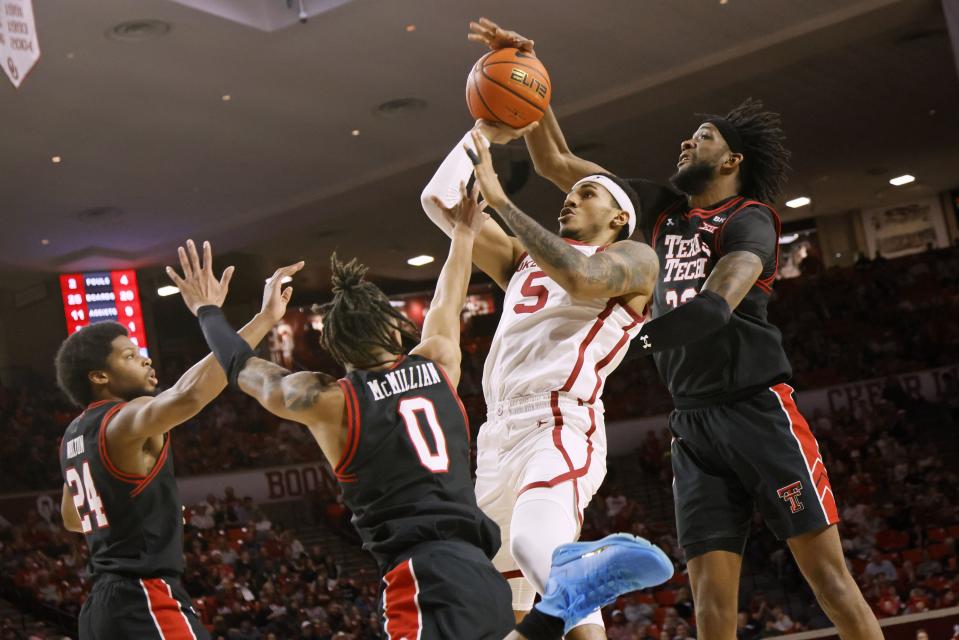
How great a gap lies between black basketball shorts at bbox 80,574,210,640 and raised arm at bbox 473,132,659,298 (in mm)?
1911

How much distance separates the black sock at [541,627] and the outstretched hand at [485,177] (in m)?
1.51

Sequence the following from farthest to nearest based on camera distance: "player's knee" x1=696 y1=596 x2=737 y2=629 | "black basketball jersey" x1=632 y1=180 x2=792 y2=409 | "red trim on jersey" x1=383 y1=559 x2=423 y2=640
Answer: "black basketball jersey" x1=632 y1=180 x2=792 y2=409 → "player's knee" x1=696 y1=596 x2=737 y2=629 → "red trim on jersey" x1=383 y1=559 x2=423 y2=640

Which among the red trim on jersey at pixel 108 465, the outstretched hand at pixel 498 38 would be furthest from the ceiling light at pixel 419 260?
the red trim on jersey at pixel 108 465

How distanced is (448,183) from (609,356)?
3.02 feet

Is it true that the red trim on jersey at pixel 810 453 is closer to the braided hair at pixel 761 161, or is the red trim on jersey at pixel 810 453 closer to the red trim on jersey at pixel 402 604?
the braided hair at pixel 761 161

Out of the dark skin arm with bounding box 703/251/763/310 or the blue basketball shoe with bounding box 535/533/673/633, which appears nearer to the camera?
the blue basketball shoe with bounding box 535/533/673/633

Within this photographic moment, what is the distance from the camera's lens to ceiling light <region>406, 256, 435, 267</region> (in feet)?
71.2

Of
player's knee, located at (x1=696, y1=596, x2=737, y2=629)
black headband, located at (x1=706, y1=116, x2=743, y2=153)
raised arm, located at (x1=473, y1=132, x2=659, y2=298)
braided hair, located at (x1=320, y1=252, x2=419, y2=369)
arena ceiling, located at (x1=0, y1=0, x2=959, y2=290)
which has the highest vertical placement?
arena ceiling, located at (x1=0, y1=0, x2=959, y2=290)

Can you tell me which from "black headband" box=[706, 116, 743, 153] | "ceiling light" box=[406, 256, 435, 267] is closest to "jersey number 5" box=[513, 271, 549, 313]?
"black headband" box=[706, 116, 743, 153]

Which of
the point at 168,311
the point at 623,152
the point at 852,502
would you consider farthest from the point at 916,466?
the point at 168,311

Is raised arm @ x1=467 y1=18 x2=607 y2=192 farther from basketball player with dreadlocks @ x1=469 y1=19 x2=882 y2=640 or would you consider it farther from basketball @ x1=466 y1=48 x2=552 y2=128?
basketball player with dreadlocks @ x1=469 y1=19 x2=882 y2=640

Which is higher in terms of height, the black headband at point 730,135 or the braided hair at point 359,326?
the black headband at point 730,135

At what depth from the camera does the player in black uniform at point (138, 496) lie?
4.35m

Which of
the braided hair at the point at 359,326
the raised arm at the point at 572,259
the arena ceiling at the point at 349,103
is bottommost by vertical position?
the braided hair at the point at 359,326
